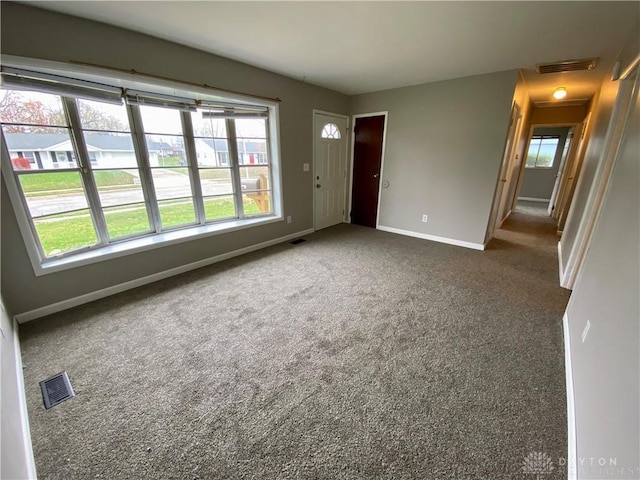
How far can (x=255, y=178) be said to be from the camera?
3820 millimetres

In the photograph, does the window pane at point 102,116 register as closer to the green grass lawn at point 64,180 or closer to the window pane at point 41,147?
the window pane at point 41,147

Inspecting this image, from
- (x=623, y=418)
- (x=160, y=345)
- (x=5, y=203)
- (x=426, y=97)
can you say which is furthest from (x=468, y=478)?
(x=426, y=97)

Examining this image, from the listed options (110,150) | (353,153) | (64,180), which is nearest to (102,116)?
(110,150)

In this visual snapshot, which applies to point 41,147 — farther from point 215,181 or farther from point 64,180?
point 215,181

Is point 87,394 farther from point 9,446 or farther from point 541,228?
point 541,228

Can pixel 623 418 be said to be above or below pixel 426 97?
below

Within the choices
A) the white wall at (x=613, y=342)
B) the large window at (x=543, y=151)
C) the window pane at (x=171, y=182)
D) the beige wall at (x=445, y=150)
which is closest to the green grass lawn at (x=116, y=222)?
the window pane at (x=171, y=182)

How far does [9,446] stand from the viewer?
983 millimetres

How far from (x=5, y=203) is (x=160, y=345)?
1.63 m

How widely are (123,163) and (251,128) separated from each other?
5.36 ft

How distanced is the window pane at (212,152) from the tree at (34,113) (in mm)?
964

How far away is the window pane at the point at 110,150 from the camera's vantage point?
2.45 metres

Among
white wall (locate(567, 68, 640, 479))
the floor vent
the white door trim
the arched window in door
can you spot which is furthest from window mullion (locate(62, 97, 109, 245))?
the white door trim

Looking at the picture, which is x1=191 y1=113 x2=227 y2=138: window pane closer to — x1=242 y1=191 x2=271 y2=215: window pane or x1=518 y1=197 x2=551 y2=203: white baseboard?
x1=242 y1=191 x2=271 y2=215: window pane
